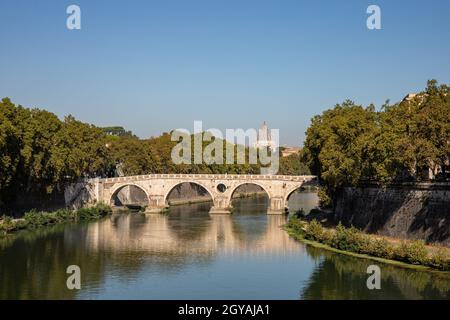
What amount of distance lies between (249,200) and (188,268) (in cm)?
6411

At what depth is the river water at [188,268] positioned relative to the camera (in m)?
31.9

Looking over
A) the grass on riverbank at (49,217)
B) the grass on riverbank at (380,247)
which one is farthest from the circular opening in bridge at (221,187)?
the grass on riverbank at (380,247)

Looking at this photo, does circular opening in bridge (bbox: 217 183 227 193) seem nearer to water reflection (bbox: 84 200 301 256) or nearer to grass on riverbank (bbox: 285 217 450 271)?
water reflection (bbox: 84 200 301 256)

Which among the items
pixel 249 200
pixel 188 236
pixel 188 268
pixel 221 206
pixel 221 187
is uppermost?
pixel 221 187

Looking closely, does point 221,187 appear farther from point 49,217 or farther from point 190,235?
point 190,235

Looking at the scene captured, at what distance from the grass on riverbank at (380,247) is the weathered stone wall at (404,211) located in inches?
42.6

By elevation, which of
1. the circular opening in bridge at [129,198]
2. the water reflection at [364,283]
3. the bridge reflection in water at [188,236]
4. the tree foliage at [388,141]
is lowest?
the water reflection at [364,283]

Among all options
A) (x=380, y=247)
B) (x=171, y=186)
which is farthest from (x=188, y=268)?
(x=171, y=186)

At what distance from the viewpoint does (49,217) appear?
59.6m

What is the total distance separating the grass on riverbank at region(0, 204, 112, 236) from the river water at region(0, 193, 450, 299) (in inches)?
54.8

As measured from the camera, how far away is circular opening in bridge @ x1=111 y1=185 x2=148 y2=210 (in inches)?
3183

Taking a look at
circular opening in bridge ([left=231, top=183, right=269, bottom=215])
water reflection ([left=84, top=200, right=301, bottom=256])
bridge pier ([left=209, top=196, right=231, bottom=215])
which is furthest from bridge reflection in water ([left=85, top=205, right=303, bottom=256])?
circular opening in bridge ([left=231, top=183, right=269, bottom=215])

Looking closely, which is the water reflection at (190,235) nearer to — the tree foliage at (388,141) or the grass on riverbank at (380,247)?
the grass on riverbank at (380,247)

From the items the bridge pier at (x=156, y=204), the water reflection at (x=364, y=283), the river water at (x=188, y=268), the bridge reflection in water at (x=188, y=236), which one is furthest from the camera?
the bridge pier at (x=156, y=204)
